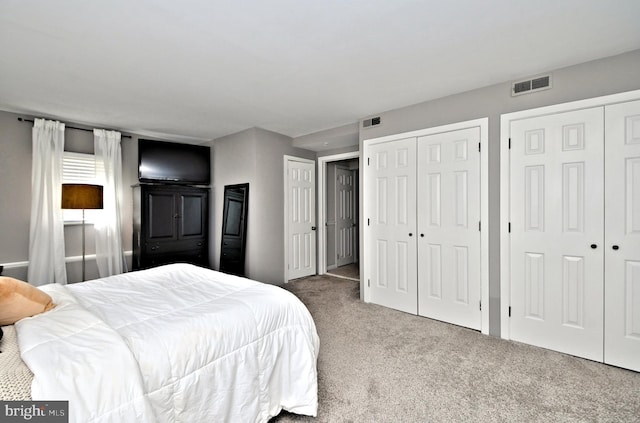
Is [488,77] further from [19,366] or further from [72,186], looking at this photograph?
[72,186]

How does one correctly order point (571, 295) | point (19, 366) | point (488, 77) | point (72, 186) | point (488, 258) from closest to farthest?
point (19, 366)
point (571, 295)
point (488, 77)
point (488, 258)
point (72, 186)

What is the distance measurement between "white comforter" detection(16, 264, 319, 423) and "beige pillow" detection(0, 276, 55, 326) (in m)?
0.06

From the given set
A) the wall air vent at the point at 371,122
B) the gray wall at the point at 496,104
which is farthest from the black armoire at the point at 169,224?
the gray wall at the point at 496,104

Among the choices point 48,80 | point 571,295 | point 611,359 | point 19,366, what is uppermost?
point 48,80

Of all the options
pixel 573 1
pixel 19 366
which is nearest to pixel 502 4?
pixel 573 1

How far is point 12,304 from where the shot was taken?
4.46 feet

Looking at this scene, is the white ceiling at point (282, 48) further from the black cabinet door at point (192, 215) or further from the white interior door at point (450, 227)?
the black cabinet door at point (192, 215)

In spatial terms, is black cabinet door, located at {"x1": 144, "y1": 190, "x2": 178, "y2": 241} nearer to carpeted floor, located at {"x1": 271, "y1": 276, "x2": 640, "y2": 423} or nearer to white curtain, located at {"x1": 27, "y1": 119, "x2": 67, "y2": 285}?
white curtain, located at {"x1": 27, "y1": 119, "x2": 67, "y2": 285}

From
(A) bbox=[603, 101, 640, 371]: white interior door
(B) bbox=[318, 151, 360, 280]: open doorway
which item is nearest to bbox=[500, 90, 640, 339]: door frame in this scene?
(A) bbox=[603, 101, 640, 371]: white interior door

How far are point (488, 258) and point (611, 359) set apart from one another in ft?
3.65

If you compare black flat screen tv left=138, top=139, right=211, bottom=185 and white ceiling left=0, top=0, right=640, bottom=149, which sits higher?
Answer: white ceiling left=0, top=0, right=640, bottom=149

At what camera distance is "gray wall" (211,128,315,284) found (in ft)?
14.0

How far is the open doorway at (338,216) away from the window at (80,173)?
329 centimetres

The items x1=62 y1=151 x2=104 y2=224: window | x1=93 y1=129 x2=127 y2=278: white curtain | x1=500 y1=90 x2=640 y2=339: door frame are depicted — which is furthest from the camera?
x1=93 y1=129 x2=127 y2=278: white curtain
